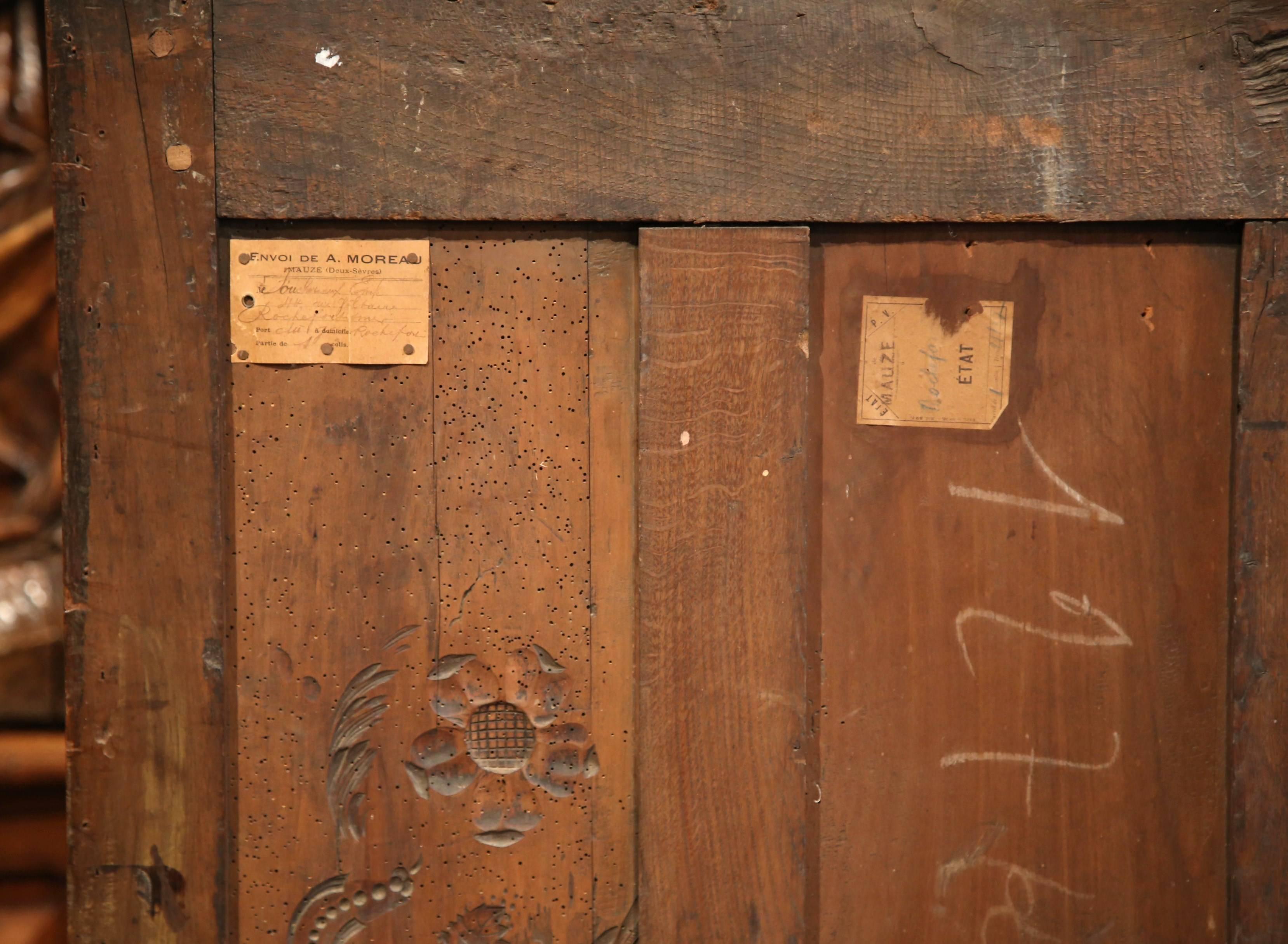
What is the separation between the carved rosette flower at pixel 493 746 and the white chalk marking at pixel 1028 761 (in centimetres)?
61

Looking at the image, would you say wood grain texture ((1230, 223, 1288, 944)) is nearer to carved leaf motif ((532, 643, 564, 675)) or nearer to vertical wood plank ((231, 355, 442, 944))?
carved leaf motif ((532, 643, 564, 675))

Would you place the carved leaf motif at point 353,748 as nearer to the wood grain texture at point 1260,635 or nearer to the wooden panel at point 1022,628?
the wooden panel at point 1022,628

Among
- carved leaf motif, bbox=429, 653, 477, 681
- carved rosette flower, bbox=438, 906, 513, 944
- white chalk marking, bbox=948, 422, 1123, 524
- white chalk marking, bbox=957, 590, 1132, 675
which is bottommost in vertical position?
carved rosette flower, bbox=438, 906, 513, 944

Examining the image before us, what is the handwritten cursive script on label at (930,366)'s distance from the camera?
1150mm

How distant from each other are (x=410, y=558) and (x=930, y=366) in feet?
2.79

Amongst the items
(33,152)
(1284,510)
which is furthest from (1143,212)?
(33,152)

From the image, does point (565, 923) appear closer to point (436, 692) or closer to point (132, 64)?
point (436, 692)

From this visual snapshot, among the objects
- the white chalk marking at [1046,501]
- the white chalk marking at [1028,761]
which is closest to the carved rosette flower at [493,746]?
the white chalk marking at [1028,761]

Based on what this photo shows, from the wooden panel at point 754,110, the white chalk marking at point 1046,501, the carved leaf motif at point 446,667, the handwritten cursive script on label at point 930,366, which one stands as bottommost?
the carved leaf motif at point 446,667

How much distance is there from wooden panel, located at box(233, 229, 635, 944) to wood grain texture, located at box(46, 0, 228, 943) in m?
0.06

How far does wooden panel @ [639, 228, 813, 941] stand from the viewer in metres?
1.12

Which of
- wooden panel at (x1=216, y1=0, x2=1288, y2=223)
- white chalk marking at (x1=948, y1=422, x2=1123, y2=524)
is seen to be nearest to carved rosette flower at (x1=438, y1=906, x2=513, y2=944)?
white chalk marking at (x1=948, y1=422, x2=1123, y2=524)

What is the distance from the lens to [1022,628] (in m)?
1.16

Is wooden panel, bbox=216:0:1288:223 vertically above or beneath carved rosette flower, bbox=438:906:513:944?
above
